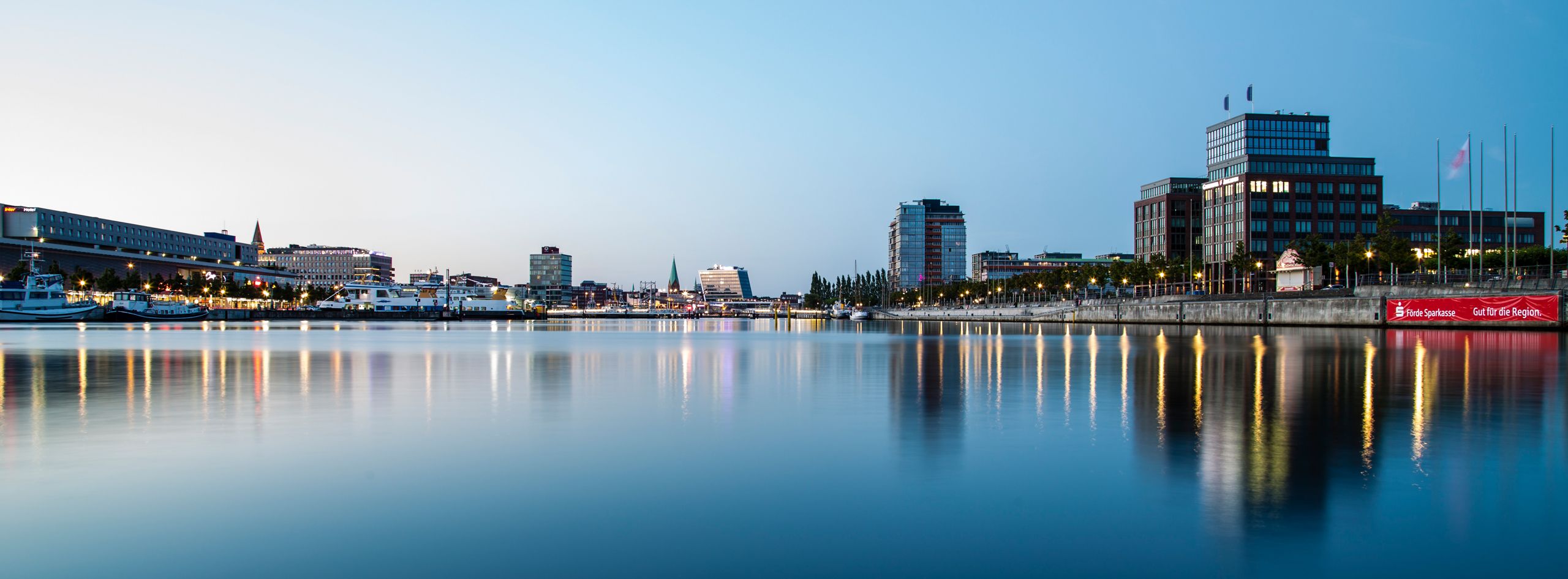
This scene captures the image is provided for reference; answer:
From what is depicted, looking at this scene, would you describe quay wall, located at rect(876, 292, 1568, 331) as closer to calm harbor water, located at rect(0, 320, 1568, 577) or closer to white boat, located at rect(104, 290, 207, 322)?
calm harbor water, located at rect(0, 320, 1568, 577)

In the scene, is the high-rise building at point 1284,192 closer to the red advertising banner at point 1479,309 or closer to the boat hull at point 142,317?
the red advertising banner at point 1479,309

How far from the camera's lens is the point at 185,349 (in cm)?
4244

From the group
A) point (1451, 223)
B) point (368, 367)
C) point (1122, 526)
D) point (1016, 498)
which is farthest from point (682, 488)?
point (1451, 223)

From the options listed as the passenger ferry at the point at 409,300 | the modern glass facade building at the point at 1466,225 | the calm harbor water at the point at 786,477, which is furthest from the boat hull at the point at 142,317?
the modern glass facade building at the point at 1466,225

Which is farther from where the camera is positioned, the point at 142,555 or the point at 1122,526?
the point at 1122,526

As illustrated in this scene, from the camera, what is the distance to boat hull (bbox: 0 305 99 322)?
103 meters

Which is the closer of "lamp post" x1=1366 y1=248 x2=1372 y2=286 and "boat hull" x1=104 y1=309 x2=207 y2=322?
"lamp post" x1=1366 y1=248 x2=1372 y2=286

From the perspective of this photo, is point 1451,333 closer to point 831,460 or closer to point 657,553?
point 831,460

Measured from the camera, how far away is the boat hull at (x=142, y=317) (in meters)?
117

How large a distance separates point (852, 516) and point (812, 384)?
617 inches

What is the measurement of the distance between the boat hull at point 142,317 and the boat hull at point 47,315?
4.73m

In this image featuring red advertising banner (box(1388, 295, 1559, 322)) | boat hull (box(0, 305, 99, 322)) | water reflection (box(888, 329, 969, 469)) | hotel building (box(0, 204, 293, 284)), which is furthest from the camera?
hotel building (box(0, 204, 293, 284))

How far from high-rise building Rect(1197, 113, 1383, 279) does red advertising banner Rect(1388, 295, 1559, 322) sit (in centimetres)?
8441

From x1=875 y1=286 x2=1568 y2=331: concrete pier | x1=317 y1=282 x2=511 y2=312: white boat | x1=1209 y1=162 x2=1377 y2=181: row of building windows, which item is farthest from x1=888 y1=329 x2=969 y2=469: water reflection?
x1=317 y1=282 x2=511 y2=312: white boat
